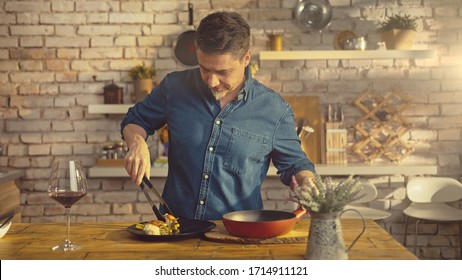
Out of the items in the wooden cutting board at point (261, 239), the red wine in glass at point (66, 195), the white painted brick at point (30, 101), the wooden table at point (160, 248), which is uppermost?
the white painted brick at point (30, 101)

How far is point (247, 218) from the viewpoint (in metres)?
2.01

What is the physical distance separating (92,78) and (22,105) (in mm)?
528

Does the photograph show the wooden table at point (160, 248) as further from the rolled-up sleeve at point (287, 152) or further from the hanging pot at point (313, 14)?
the hanging pot at point (313, 14)

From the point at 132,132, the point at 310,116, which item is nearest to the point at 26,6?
the point at 310,116

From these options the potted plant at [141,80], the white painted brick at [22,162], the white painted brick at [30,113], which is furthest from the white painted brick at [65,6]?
the white painted brick at [22,162]

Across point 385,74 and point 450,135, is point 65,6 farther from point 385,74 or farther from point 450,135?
point 450,135

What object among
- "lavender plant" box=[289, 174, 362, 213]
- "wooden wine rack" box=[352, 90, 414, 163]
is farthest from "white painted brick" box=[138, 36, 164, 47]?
"lavender plant" box=[289, 174, 362, 213]

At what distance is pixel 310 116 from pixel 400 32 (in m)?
0.82

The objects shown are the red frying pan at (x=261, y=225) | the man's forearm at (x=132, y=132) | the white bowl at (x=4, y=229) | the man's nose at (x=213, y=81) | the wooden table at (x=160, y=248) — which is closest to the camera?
the wooden table at (x=160, y=248)

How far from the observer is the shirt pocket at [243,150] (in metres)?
2.41

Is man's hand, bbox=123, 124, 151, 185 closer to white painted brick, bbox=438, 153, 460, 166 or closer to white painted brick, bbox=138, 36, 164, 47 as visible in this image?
white painted brick, bbox=138, 36, 164, 47

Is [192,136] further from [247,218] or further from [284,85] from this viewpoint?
[284,85]
